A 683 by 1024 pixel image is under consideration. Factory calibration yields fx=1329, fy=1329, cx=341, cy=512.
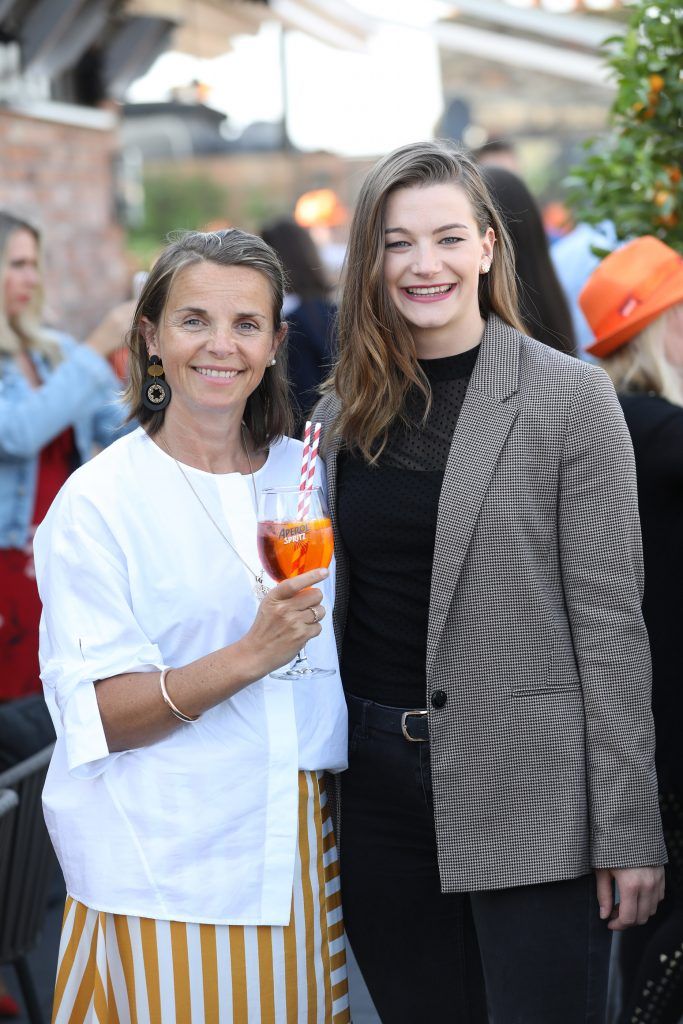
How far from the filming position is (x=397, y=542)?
2248 millimetres

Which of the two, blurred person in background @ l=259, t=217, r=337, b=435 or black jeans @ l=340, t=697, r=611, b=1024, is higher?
blurred person in background @ l=259, t=217, r=337, b=435

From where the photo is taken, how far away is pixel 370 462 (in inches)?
90.7

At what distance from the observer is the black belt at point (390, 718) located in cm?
223

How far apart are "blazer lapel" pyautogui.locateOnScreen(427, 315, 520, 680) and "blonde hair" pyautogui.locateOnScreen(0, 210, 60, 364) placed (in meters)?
2.07

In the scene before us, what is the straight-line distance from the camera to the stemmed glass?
2021 millimetres

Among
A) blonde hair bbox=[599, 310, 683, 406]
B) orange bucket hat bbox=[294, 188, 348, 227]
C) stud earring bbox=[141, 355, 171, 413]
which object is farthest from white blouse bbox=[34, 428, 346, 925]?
orange bucket hat bbox=[294, 188, 348, 227]

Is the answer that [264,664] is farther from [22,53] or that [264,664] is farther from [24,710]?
[22,53]

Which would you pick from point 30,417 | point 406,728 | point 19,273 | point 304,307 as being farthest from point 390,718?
point 304,307

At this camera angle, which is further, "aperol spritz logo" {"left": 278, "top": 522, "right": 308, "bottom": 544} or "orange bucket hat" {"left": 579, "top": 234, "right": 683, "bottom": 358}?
"orange bucket hat" {"left": 579, "top": 234, "right": 683, "bottom": 358}

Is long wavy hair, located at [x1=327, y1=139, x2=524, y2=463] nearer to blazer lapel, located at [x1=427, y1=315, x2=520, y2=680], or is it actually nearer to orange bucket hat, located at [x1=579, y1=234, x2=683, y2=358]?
blazer lapel, located at [x1=427, y1=315, x2=520, y2=680]

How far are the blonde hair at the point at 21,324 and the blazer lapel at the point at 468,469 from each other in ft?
6.79

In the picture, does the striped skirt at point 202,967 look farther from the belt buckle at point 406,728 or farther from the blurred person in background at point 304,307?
the blurred person in background at point 304,307

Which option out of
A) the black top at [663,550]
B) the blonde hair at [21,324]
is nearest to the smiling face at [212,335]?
the black top at [663,550]

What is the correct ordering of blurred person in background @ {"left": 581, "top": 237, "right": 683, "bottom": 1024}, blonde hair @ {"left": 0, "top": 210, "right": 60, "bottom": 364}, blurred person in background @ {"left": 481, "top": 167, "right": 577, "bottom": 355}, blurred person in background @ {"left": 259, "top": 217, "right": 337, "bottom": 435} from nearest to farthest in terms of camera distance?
1. blurred person in background @ {"left": 581, "top": 237, "right": 683, "bottom": 1024}
2. blurred person in background @ {"left": 481, "top": 167, "right": 577, "bottom": 355}
3. blonde hair @ {"left": 0, "top": 210, "right": 60, "bottom": 364}
4. blurred person in background @ {"left": 259, "top": 217, "right": 337, "bottom": 435}
